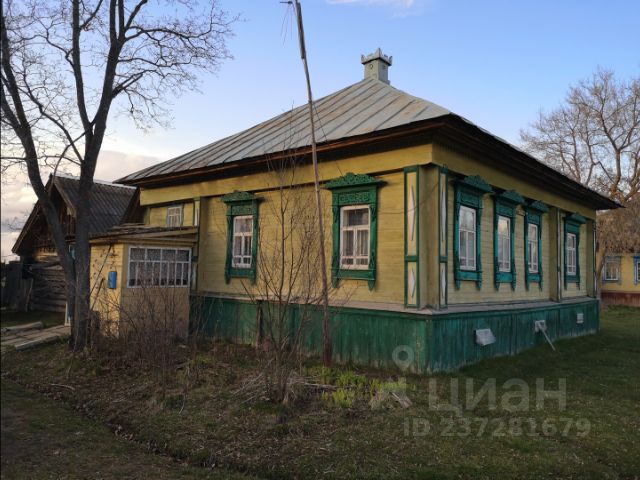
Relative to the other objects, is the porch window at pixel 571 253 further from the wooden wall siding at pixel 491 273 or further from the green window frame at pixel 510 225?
the green window frame at pixel 510 225

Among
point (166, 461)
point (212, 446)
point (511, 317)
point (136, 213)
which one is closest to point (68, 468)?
point (166, 461)

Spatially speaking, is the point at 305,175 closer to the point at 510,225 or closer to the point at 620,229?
the point at 510,225

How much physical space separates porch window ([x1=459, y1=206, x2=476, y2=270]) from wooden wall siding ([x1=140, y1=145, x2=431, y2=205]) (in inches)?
71.6

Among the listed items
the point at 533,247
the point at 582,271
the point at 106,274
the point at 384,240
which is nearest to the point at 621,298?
the point at 582,271

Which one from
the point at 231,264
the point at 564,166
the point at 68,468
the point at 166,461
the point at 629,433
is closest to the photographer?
the point at 68,468

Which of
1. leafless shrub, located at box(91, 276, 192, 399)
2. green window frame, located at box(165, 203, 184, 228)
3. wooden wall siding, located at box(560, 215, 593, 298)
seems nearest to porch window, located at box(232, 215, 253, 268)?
leafless shrub, located at box(91, 276, 192, 399)

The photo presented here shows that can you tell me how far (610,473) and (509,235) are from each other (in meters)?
7.57

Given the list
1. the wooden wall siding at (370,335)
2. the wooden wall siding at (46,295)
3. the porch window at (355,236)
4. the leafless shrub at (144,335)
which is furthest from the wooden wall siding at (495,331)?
the wooden wall siding at (46,295)

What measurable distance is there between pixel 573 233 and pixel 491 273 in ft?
20.3

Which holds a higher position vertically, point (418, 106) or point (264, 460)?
point (418, 106)

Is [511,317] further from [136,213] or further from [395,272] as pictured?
[136,213]

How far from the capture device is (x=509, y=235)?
463 inches

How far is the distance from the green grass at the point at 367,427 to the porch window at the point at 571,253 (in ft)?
21.3

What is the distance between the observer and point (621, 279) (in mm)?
29562
